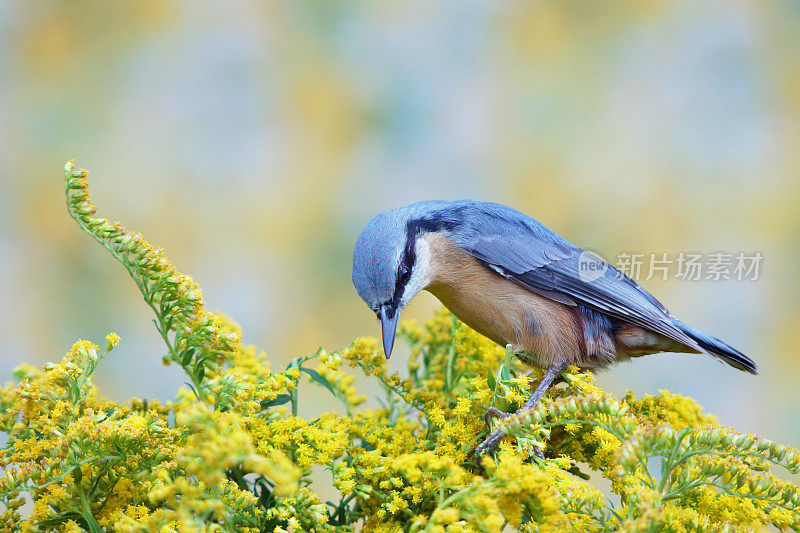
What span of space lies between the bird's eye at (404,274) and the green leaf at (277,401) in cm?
32

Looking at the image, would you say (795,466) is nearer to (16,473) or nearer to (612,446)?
(612,446)

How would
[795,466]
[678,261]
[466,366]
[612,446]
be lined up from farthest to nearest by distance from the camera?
[678,261] → [466,366] → [612,446] → [795,466]

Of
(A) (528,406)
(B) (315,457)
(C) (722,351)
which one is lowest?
(B) (315,457)

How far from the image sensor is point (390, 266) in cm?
116

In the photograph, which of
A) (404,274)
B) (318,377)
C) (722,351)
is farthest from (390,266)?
(722,351)

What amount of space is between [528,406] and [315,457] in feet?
1.29

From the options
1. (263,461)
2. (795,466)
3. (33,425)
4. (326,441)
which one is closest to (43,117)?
(33,425)

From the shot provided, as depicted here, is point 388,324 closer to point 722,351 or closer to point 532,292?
point 532,292

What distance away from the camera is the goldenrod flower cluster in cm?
65

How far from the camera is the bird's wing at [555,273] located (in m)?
1.26

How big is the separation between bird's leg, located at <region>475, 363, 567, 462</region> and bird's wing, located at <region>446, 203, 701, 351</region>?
0.44 feet

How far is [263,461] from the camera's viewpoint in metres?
0.57

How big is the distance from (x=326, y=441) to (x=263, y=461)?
26 centimetres

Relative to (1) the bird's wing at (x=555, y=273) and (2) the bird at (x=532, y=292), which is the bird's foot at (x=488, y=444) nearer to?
(2) the bird at (x=532, y=292)
